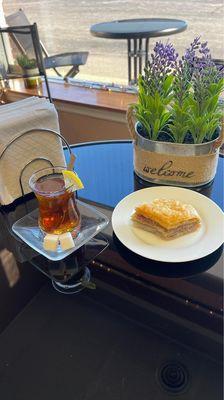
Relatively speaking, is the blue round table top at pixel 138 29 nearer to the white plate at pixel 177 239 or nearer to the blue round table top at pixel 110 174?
the blue round table top at pixel 110 174

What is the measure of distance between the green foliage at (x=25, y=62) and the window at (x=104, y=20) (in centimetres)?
50

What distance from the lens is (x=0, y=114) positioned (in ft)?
2.33

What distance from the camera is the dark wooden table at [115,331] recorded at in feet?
1.50

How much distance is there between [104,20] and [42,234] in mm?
1818

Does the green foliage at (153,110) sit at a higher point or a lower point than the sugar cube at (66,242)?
higher

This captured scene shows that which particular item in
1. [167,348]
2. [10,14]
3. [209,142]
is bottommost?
[167,348]

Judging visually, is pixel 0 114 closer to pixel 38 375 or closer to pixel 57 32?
pixel 38 375

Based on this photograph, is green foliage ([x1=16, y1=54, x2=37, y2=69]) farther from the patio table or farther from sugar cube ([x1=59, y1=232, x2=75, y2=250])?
sugar cube ([x1=59, y1=232, x2=75, y2=250])

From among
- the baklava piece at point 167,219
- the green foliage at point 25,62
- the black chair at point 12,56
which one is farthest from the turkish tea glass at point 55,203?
the green foliage at point 25,62

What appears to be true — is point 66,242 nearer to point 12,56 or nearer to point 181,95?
point 181,95

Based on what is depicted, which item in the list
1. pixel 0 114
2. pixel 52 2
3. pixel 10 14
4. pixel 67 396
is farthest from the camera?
pixel 52 2

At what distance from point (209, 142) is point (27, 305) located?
48cm

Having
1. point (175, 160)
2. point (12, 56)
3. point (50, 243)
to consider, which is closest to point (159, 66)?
point (175, 160)

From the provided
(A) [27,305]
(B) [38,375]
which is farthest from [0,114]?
(B) [38,375]
